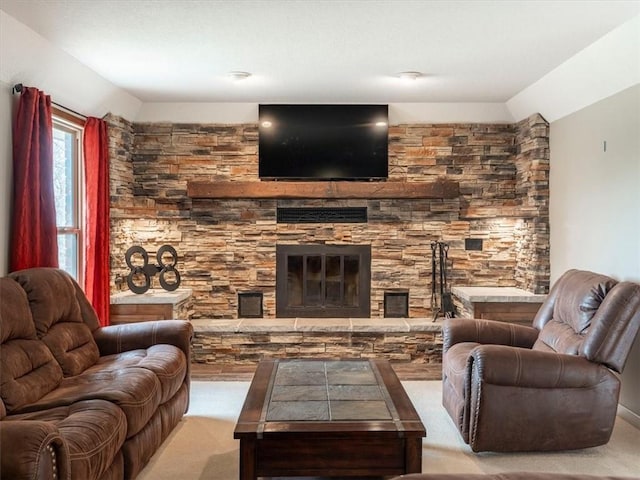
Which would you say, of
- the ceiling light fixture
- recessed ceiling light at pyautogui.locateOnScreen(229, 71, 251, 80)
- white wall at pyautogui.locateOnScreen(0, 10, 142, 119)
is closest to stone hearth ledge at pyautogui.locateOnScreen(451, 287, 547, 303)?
the ceiling light fixture

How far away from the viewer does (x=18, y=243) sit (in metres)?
3.59

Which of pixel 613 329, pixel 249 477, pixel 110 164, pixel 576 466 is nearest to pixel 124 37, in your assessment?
pixel 110 164

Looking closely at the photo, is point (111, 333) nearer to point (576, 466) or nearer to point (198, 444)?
point (198, 444)

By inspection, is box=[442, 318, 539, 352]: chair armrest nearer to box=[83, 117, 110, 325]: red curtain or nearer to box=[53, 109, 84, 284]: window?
box=[83, 117, 110, 325]: red curtain

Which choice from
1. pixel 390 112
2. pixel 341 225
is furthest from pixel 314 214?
pixel 390 112

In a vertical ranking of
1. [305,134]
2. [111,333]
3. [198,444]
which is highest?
[305,134]

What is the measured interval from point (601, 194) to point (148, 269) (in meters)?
3.85

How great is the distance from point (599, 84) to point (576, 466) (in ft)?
8.59

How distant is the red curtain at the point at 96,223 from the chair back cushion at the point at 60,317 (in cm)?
102

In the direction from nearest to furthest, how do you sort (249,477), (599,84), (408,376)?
(249,477)
(599,84)
(408,376)

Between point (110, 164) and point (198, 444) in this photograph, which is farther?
point (110, 164)

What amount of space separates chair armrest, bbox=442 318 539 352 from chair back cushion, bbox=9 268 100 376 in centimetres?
238

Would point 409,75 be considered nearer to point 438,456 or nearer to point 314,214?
point 314,214

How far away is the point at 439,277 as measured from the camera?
5.70m
